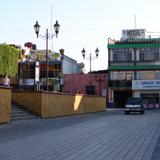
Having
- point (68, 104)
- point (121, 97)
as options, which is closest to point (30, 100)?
point (68, 104)

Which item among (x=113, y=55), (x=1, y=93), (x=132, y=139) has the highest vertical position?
(x=113, y=55)

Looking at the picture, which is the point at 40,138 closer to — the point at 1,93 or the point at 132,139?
the point at 132,139

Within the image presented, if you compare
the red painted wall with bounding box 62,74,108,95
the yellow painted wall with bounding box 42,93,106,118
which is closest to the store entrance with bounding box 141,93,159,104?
the red painted wall with bounding box 62,74,108,95

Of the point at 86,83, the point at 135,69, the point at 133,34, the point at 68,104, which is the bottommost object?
the point at 68,104

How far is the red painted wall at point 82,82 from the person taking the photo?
261 feet

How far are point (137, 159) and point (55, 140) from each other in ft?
17.9

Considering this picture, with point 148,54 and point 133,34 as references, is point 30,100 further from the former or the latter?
point 133,34

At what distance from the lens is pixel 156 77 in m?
77.2

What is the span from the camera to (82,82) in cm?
8050

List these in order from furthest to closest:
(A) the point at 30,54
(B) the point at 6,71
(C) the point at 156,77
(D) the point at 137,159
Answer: (A) the point at 30,54
(C) the point at 156,77
(B) the point at 6,71
(D) the point at 137,159

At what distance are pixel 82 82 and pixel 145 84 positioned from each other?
1049 cm

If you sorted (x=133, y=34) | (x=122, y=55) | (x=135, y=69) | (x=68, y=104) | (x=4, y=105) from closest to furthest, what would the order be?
(x=4, y=105), (x=68, y=104), (x=135, y=69), (x=122, y=55), (x=133, y=34)

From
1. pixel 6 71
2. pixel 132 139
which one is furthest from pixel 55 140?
pixel 6 71

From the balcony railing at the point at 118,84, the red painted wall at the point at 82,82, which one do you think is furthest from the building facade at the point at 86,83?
the balcony railing at the point at 118,84
